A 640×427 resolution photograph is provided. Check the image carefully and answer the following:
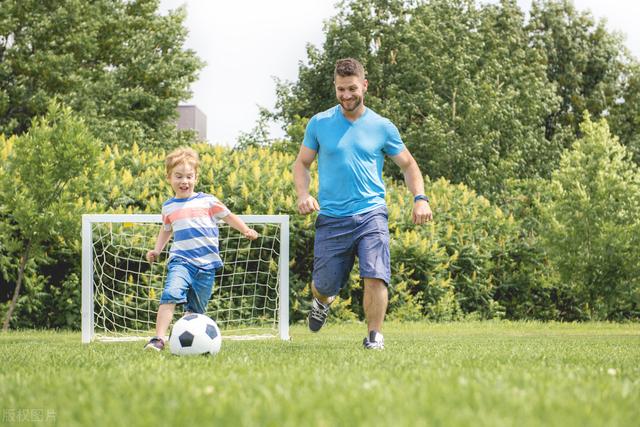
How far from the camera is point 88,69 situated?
30.2 meters

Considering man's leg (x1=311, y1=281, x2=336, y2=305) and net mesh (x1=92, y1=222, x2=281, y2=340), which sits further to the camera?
net mesh (x1=92, y1=222, x2=281, y2=340)

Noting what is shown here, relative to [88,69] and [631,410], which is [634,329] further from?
[88,69]

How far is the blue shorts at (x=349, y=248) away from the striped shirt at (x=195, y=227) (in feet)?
2.92

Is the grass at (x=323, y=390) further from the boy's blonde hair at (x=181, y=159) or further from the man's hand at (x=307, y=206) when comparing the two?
the boy's blonde hair at (x=181, y=159)

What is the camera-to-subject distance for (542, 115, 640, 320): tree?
14.2m

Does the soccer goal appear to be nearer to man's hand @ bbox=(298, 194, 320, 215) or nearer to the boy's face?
the boy's face

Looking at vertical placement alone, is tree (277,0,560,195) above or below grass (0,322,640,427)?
above

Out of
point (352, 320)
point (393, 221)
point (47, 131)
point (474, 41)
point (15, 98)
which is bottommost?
point (352, 320)

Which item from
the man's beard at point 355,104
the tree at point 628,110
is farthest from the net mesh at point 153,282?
the tree at point 628,110

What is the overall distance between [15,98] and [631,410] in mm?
27484

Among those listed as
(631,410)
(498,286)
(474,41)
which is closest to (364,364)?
(631,410)

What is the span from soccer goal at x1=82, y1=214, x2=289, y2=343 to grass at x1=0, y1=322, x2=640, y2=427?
166 inches

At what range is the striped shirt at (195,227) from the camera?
23.3 feet

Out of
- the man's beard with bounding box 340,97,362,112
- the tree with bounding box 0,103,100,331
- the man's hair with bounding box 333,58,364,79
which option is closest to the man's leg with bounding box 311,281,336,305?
the man's beard with bounding box 340,97,362,112
